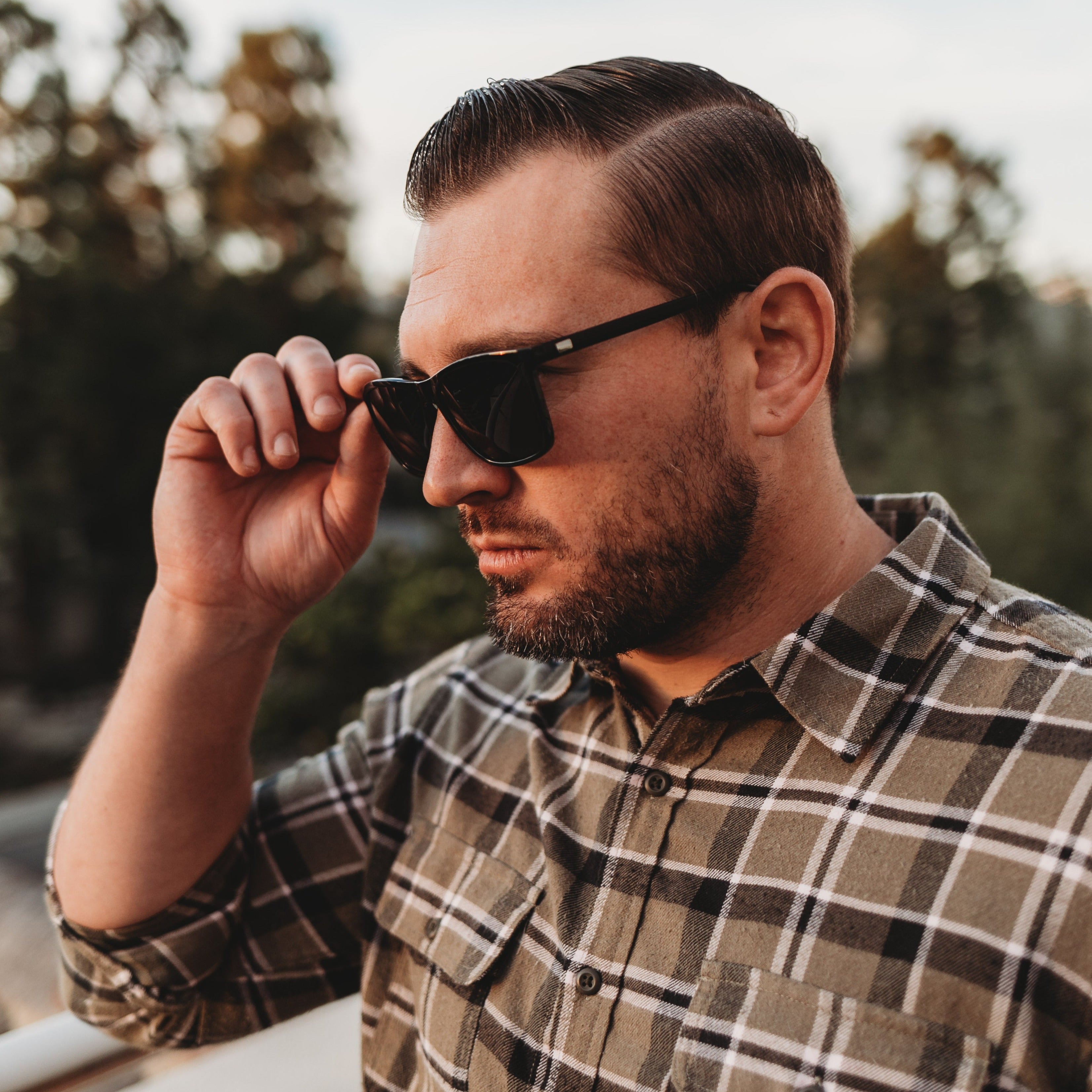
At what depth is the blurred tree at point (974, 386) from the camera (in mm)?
4719

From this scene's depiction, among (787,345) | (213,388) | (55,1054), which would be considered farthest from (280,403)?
(55,1054)

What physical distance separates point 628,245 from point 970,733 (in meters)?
0.79

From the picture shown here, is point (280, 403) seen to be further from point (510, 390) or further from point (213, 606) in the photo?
point (510, 390)

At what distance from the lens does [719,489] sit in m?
1.30

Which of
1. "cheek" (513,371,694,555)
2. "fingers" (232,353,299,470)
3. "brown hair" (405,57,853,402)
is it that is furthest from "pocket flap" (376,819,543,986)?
"brown hair" (405,57,853,402)

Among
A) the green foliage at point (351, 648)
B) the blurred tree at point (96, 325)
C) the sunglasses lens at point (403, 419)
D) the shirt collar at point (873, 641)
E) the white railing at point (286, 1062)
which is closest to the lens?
the shirt collar at point (873, 641)

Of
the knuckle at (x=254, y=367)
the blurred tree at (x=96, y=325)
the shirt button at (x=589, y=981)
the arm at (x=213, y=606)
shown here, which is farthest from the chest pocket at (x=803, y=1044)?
the blurred tree at (x=96, y=325)

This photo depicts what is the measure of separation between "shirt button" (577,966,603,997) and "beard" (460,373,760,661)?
0.42 m

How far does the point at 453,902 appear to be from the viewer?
56.1 inches

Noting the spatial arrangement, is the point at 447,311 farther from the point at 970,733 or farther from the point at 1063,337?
the point at 1063,337

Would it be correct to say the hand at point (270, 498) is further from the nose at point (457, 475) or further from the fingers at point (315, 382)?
the nose at point (457, 475)

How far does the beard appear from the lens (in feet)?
4.19

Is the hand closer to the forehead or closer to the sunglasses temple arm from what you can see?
the forehead

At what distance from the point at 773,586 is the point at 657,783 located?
341 millimetres
